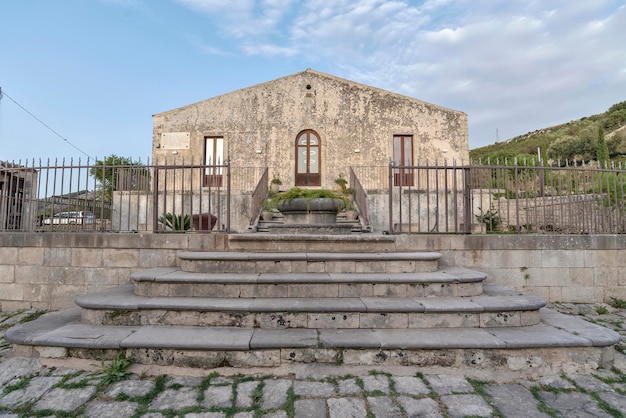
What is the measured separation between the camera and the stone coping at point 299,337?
2.95m

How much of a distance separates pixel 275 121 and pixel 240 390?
1306 cm

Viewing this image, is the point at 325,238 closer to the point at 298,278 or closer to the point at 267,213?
the point at 298,278

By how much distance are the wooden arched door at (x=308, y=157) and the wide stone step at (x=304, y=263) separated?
397 inches

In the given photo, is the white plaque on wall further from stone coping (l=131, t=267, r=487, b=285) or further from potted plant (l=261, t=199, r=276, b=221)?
stone coping (l=131, t=267, r=487, b=285)

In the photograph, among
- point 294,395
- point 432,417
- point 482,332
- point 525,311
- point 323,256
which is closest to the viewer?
point 432,417

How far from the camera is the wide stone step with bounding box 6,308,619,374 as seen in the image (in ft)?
9.57

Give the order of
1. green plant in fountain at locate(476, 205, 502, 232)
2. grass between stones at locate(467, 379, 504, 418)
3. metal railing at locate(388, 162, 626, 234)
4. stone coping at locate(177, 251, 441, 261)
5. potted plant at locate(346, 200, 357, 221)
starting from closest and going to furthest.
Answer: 1. grass between stones at locate(467, 379, 504, 418)
2. stone coping at locate(177, 251, 441, 261)
3. metal railing at locate(388, 162, 626, 234)
4. green plant in fountain at locate(476, 205, 502, 232)
5. potted plant at locate(346, 200, 357, 221)

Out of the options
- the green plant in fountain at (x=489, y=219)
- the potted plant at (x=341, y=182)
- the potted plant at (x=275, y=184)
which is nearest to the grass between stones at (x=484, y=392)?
the green plant in fountain at (x=489, y=219)

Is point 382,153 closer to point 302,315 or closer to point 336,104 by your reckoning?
→ point 336,104

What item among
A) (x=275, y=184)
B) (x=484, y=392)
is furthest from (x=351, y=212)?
(x=484, y=392)

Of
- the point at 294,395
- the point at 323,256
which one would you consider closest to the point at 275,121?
the point at 323,256

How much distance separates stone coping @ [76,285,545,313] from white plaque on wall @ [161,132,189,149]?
11.6m

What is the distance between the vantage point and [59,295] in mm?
5375

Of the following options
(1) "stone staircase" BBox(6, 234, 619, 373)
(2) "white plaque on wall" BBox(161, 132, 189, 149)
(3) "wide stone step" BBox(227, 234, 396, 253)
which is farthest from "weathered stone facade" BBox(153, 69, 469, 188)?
(1) "stone staircase" BBox(6, 234, 619, 373)
